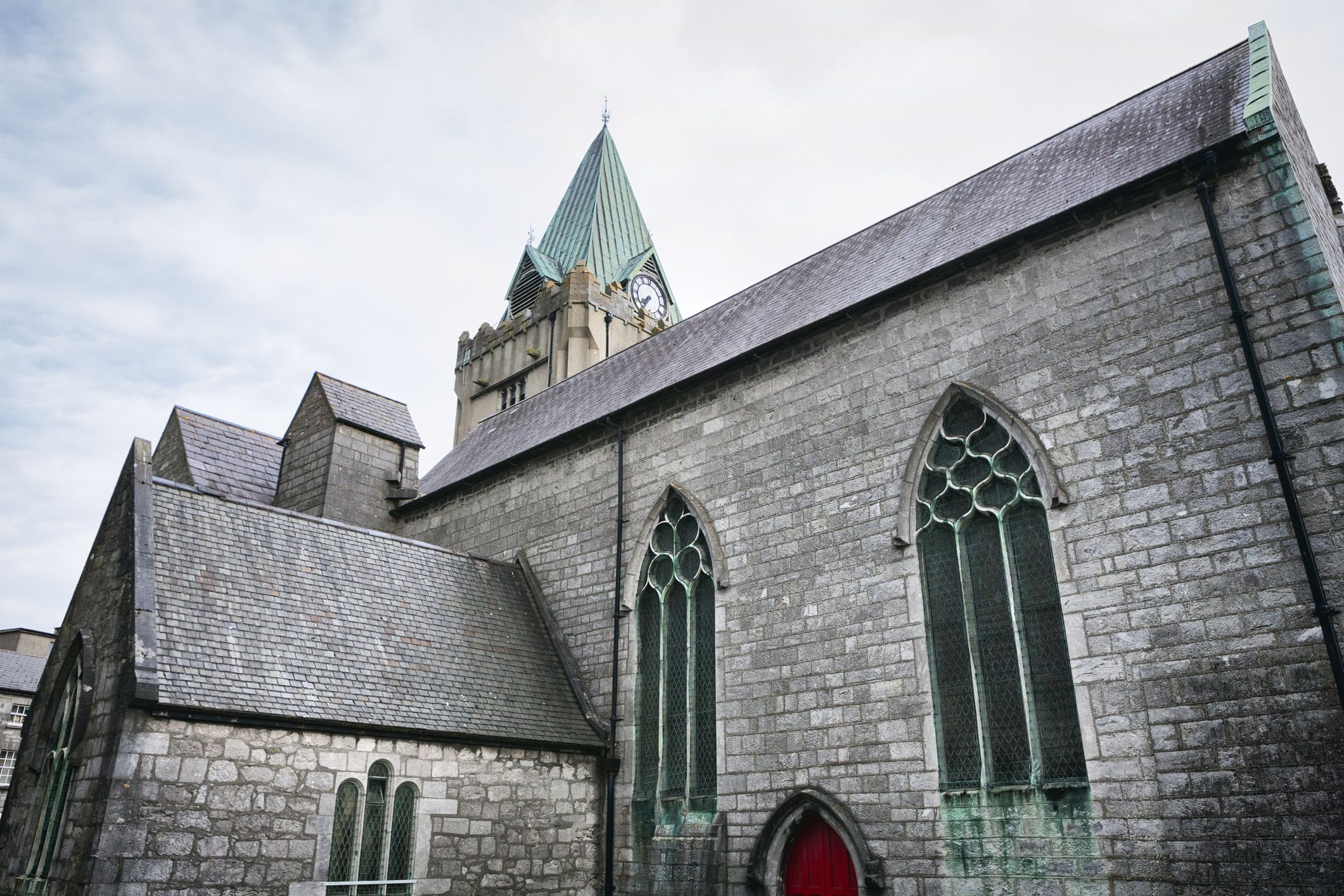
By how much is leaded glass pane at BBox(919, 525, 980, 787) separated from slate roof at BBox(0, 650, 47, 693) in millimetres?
34618

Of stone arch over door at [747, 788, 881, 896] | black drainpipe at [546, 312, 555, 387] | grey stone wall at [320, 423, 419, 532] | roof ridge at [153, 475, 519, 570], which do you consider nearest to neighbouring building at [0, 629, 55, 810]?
black drainpipe at [546, 312, 555, 387]

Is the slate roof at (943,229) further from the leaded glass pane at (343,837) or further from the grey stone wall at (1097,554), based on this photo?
the leaded glass pane at (343,837)

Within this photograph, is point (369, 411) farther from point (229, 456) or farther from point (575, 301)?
point (575, 301)

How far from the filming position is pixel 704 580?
41.8 ft

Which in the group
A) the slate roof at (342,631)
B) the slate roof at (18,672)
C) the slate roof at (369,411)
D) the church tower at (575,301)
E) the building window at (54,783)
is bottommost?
the building window at (54,783)

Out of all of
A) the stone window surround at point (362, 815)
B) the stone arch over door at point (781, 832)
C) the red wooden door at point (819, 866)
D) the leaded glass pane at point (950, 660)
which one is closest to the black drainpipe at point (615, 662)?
the stone window surround at point (362, 815)

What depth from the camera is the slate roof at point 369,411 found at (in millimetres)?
19594

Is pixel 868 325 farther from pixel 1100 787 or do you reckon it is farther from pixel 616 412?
pixel 1100 787

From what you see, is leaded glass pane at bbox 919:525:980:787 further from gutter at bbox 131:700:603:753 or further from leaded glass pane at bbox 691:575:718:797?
gutter at bbox 131:700:603:753

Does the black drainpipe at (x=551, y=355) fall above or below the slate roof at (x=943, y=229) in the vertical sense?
above

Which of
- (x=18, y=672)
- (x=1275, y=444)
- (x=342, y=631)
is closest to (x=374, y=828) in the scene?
(x=342, y=631)

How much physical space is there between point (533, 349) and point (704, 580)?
22.9 metres

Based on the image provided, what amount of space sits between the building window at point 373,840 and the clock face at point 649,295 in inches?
1062

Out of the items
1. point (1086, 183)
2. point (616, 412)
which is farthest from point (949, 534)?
point (616, 412)
